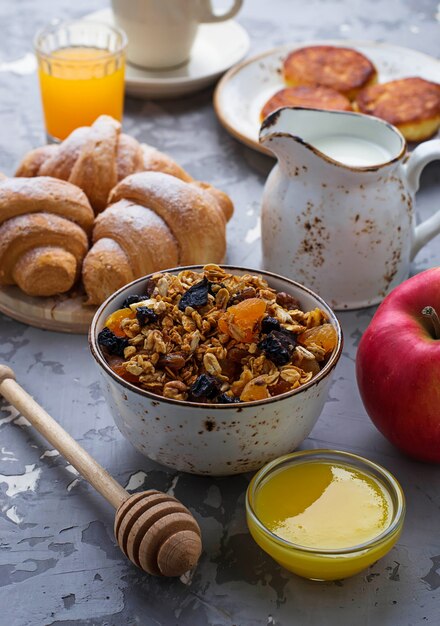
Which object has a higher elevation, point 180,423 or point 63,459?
point 180,423

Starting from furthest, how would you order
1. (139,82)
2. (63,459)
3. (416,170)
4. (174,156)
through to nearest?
1. (139,82)
2. (174,156)
3. (416,170)
4. (63,459)

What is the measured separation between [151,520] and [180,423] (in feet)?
0.40

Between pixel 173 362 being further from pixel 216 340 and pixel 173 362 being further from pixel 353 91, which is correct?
pixel 353 91

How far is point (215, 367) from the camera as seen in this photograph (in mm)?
1124

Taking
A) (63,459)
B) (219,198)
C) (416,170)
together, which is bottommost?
(63,459)

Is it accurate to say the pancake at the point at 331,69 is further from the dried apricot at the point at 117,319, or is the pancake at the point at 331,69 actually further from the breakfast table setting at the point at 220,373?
the dried apricot at the point at 117,319

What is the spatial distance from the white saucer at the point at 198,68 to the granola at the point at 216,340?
993 millimetres

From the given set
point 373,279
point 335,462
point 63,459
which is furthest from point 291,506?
point 373,279

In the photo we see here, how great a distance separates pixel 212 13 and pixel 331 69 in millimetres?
315

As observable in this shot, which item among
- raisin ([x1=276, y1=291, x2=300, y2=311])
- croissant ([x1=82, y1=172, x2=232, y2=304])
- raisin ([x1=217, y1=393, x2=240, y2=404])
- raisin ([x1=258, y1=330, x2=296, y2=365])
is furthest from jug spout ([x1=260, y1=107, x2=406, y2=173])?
raisin ([x1=217, y1=393, x2=240, y2=404])

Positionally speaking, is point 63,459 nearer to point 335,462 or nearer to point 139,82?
point 335,462

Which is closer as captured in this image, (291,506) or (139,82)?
(291,506)

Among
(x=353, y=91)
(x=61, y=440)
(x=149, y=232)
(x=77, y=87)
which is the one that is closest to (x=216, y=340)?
(x=61, y=440)

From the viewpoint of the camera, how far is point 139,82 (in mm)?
2094
